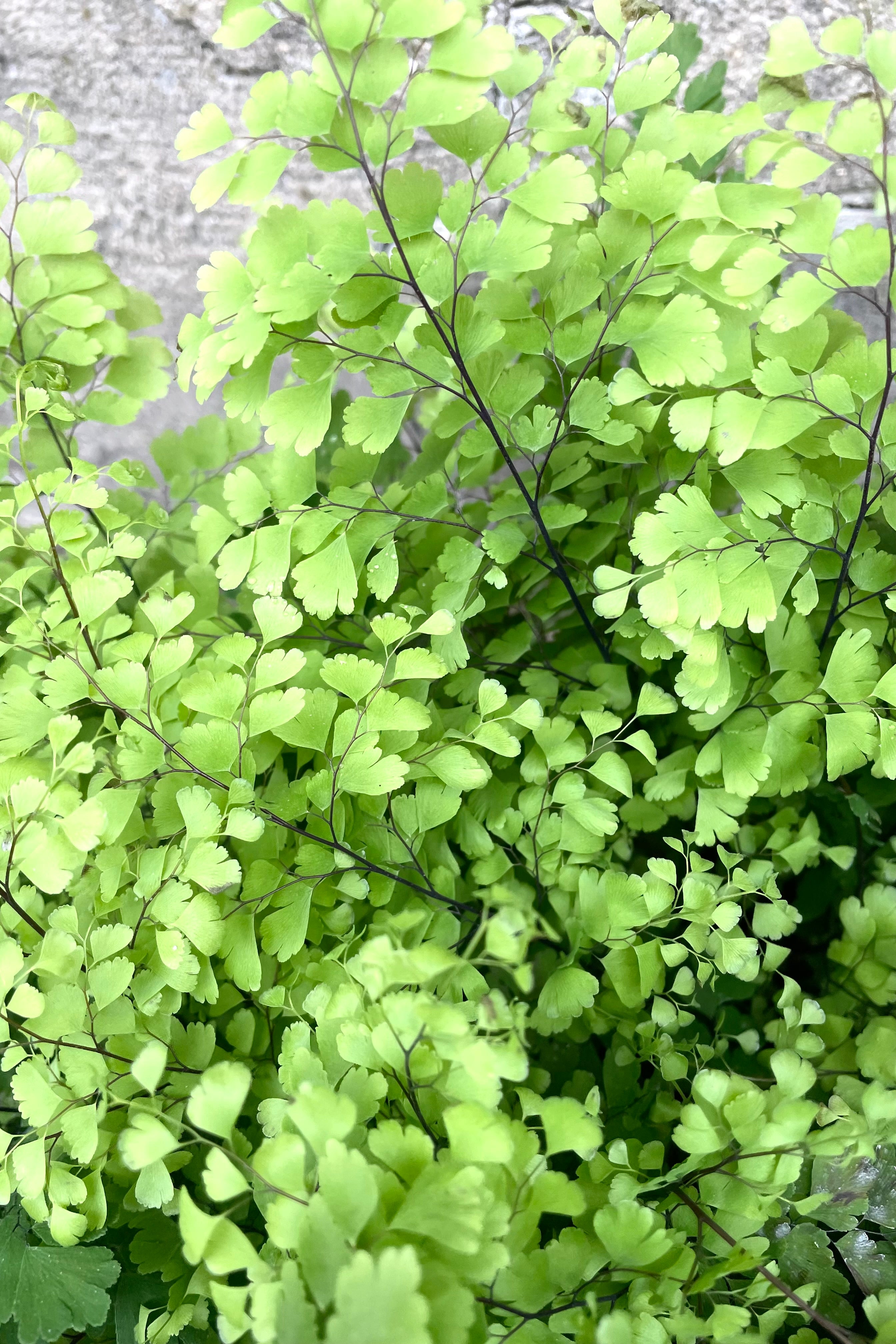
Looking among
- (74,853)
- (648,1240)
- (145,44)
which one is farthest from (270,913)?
(145,44)

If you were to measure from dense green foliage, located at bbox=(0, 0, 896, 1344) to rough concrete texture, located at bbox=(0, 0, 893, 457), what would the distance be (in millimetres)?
289

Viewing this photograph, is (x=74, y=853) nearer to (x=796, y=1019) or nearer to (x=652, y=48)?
(x=796, y=1019)

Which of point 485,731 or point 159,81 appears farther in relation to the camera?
point 159,81

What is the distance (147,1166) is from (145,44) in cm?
97

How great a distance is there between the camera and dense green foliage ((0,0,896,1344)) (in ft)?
1.24

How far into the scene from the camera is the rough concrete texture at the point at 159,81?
779mm

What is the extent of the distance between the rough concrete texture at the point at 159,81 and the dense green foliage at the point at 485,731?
289 millimetres

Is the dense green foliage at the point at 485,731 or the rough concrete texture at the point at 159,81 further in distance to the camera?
the rough concrete texture at the point at 159,81

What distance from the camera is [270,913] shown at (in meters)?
0.46

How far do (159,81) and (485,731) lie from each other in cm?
80

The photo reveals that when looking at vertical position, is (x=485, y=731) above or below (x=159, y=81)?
below

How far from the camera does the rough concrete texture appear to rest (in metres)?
0.78

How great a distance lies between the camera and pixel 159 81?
85 cm

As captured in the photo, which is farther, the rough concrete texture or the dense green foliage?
the rough concrete texture
